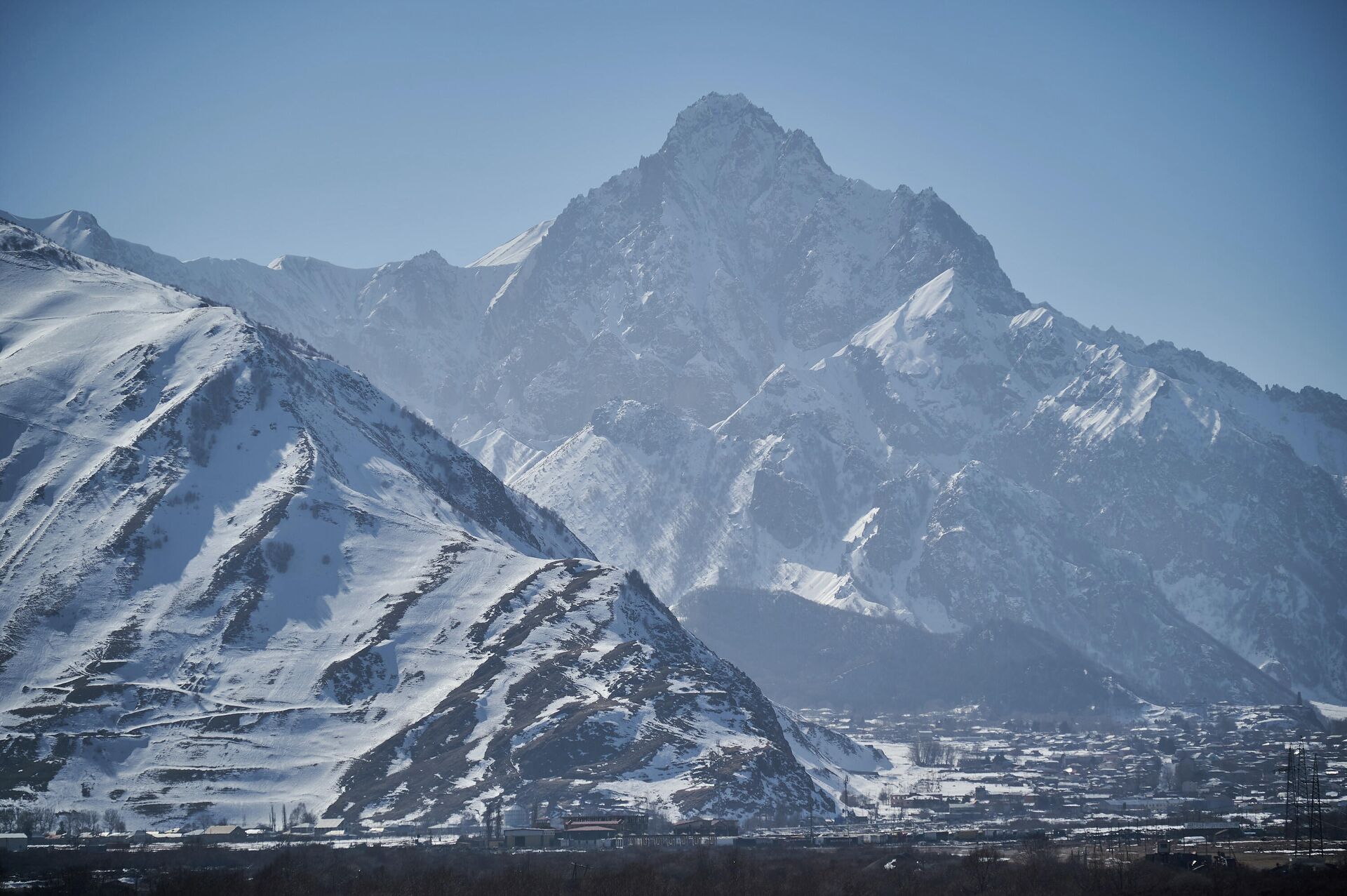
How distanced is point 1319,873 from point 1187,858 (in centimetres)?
2039

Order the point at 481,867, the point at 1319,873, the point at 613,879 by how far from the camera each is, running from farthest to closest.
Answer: the point at 481,867, the point at 613,879, the point at 1319,873

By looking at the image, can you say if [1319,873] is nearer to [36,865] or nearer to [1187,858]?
[1187,858]

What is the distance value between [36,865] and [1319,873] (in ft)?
451

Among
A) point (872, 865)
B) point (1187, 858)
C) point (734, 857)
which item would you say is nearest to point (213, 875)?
point (734, 857)

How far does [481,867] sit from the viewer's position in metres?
195

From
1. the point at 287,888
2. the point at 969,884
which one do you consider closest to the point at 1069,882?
the point at 969,884

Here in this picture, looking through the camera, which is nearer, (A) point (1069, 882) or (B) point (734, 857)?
(A) point (1069, 882)

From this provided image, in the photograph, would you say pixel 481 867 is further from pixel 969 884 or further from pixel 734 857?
pixel 969 884

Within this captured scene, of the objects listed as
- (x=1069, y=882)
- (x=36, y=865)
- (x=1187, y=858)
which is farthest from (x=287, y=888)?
(x=1187, y=858)

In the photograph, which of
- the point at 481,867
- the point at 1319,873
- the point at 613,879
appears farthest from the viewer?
the point at 481,867

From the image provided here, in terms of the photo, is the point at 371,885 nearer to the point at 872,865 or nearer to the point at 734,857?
the point at 734,857

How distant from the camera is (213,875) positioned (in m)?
180

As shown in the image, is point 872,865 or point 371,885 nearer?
point 371,885

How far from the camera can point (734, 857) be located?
195000mm
